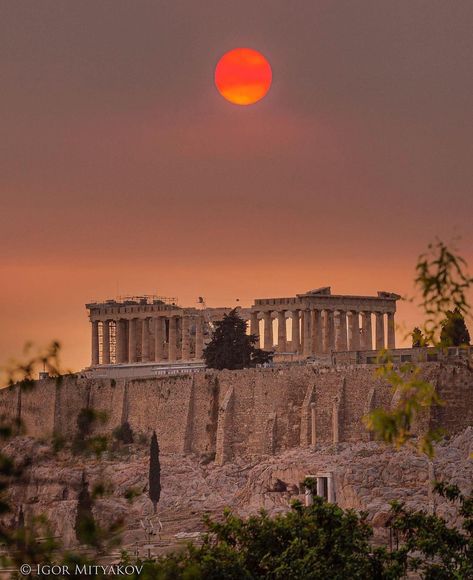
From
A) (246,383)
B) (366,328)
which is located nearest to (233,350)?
(246,383)

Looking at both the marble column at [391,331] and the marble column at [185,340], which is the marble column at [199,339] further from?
the marble column at [391,331]

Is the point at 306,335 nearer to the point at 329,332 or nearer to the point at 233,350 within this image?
the point at 329,332

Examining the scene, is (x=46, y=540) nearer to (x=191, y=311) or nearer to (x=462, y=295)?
(x=462, y=295)

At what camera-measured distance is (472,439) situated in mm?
61156

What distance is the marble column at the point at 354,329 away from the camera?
87375 millimetres

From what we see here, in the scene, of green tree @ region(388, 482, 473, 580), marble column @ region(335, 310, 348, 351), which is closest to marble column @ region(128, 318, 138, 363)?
marble column @ region(335, 310, 348, 351)

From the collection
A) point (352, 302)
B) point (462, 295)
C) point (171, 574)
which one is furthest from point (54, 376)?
point (352, 302)

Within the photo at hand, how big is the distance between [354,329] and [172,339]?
9070mm

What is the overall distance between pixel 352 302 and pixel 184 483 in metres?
22.7

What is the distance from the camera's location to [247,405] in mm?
70000

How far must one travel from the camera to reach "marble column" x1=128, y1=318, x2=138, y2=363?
9088 cm

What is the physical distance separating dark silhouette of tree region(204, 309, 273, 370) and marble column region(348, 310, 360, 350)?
8.08 m

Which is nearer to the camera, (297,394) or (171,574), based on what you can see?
(171,574)

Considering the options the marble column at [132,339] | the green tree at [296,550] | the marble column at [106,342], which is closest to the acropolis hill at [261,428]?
the marble column at [132,339]
